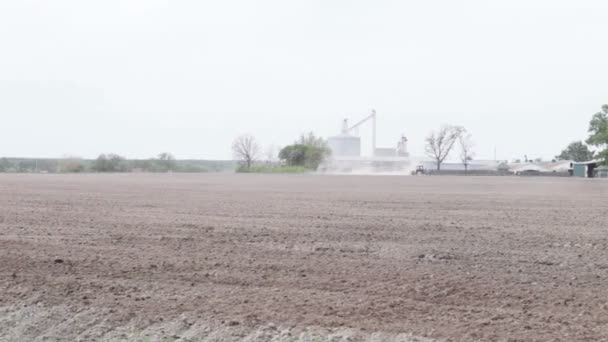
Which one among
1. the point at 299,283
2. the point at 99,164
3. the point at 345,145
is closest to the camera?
the point at 299,283

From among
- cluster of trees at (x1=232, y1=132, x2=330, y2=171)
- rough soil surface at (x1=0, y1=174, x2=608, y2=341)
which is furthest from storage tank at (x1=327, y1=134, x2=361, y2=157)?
rough soil surface at (x1=0, y1=174, x2=608, y2=341)

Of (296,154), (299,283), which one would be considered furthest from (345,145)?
(299,283)

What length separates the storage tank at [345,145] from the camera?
479ft

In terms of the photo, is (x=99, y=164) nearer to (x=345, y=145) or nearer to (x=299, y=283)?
(x=345, y=145)

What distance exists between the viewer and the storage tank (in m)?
146

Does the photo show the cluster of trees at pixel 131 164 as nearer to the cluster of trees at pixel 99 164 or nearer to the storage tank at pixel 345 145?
the cluster of trees at pixel 99 164

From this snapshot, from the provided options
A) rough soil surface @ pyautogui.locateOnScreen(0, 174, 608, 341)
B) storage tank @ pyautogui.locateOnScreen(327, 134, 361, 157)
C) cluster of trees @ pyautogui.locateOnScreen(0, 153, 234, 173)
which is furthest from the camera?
storage tank @ pyautogui.locateOnScreen(327, 134, 361, 157)

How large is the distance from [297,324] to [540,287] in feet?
10.1

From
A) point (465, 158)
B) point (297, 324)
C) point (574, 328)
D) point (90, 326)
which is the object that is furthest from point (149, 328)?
point (465, 158)

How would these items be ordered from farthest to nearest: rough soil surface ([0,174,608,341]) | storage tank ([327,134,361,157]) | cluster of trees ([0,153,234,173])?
storage tank ([327,134,361,157]) < cluster of trees ([0,153,234,173]) < rough soil surface ([0,174,608,341])

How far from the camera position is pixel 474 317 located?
564cm

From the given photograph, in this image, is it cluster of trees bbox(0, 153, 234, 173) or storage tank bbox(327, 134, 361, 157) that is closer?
cluster of trees bbox(0, 153, 234, 173)

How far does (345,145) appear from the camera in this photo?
482 ft

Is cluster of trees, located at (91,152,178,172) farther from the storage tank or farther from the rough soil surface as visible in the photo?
the rough soil surface
